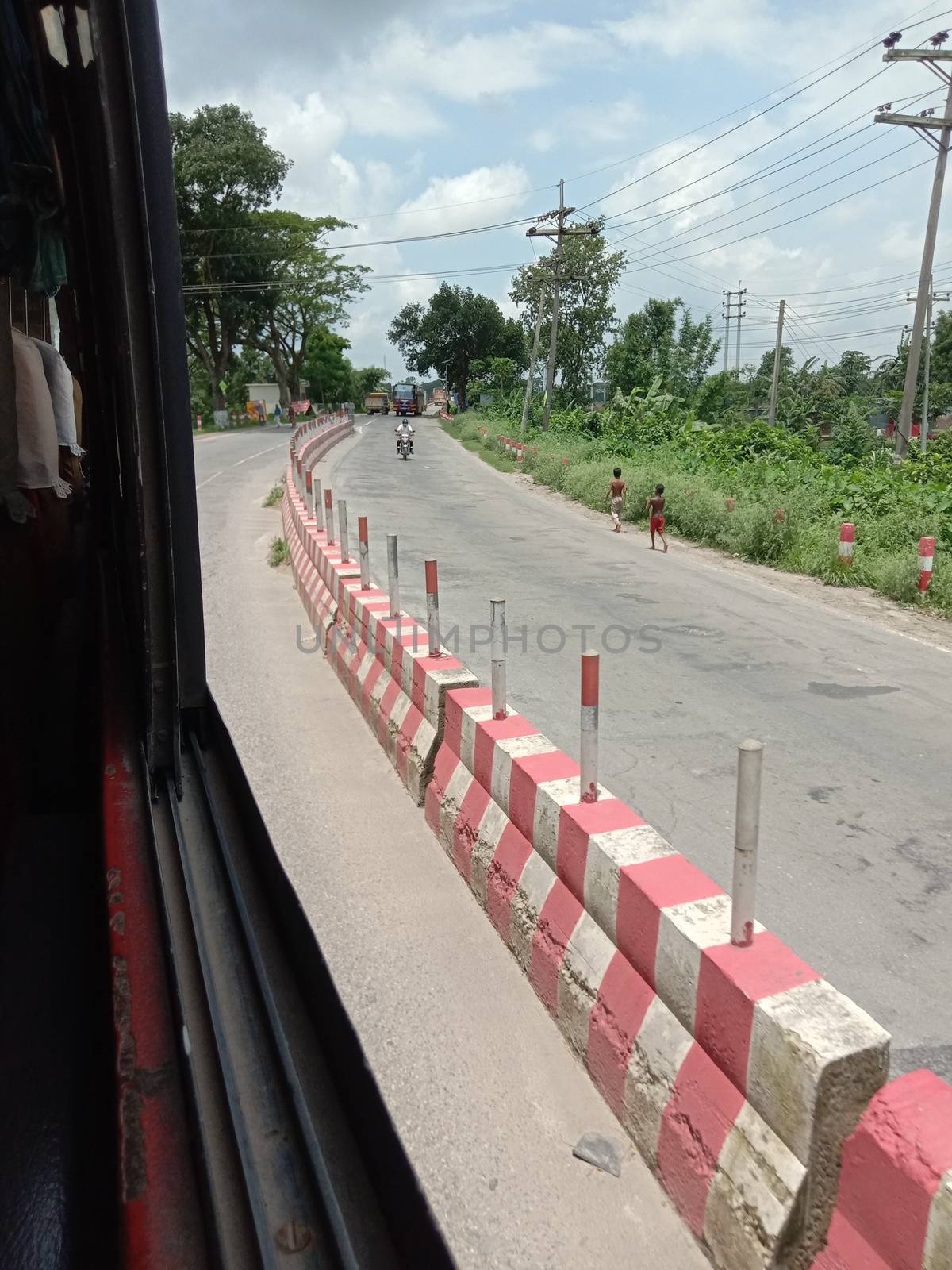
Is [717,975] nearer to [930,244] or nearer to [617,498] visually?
[617,498]

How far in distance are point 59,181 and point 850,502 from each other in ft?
44.4

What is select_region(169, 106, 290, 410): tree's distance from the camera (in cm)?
4606

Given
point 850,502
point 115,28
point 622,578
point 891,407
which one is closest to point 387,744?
point 115,28

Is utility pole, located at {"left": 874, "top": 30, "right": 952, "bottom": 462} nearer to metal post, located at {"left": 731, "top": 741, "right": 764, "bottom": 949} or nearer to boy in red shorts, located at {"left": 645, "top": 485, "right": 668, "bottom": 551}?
boy in red shorts, located at {"left": 645, "top": 485, "right": 668, "bottom": 551}

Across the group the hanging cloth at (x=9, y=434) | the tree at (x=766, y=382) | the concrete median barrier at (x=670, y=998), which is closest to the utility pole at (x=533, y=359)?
the tree at (x=766, y=382)

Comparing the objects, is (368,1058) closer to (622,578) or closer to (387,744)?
(387,744)

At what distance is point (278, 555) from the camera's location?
46.6 feet

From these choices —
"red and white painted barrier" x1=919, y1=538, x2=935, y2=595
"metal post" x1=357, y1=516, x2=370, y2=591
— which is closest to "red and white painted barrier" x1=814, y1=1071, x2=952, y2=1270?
"metal post" x1=357, y1=516, x2=370, y2=591

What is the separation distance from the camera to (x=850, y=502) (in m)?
15.6

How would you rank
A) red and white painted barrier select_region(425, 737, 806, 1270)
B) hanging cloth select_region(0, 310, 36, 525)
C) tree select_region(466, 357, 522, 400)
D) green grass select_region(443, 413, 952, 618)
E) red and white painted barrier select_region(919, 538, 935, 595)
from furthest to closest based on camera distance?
tree select_region(466, 357, 522, 400)
green grass select_region(443, 413, 952, 618)
red and white painted barrier select_region(919, 538, 935, 595)
hanging cloth select_region(0, 310, 36, 525)
red and white painted barrier select_region(425, 737, 806, 1270)

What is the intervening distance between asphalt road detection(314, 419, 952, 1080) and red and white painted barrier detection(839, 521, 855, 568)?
2.33 ft

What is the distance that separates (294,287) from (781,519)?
160 ft

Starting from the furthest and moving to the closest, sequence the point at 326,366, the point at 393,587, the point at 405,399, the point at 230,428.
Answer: the point at 326,366 < the point at 405,399 < the point at 230,428 < the point at 393,587

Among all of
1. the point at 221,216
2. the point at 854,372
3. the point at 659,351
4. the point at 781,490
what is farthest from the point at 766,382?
the point at 781,490
